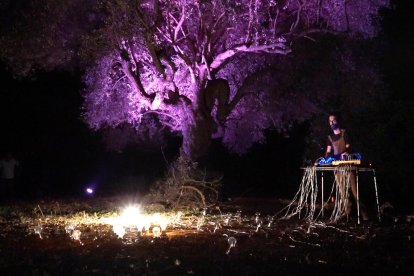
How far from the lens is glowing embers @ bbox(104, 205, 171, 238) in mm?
9891

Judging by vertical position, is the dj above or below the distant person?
above

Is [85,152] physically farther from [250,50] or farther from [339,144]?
[339,144]

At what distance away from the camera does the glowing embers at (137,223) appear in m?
9.89

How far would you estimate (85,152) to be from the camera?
25094mm

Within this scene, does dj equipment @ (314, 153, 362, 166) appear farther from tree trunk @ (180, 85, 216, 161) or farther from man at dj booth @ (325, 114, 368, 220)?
tree trunk @ (180, 85, 216, 161)

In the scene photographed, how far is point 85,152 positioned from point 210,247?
1720 centimetres

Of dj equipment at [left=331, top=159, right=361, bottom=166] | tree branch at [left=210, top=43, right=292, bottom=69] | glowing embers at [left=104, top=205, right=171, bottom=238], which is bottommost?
glowing embers at [left=104, top=205, right=171, bottom=238]

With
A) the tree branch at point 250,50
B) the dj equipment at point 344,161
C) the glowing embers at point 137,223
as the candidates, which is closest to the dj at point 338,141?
the dj equipment at point 344,161

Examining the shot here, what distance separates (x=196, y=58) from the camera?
16391 millimetres

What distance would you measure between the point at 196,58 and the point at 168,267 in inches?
392

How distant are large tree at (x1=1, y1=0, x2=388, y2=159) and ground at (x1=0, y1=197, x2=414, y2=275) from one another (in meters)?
4.66

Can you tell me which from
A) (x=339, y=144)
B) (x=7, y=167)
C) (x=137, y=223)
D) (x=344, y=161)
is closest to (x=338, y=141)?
(x=339, y=144)

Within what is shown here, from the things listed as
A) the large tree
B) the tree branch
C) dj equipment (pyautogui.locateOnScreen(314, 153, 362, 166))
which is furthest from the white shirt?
dj equipment (pyautogui.locateOnScreen(314, 153, 362, 166))

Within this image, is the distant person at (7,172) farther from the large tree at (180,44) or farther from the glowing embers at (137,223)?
the glowing embers at (137,223)
